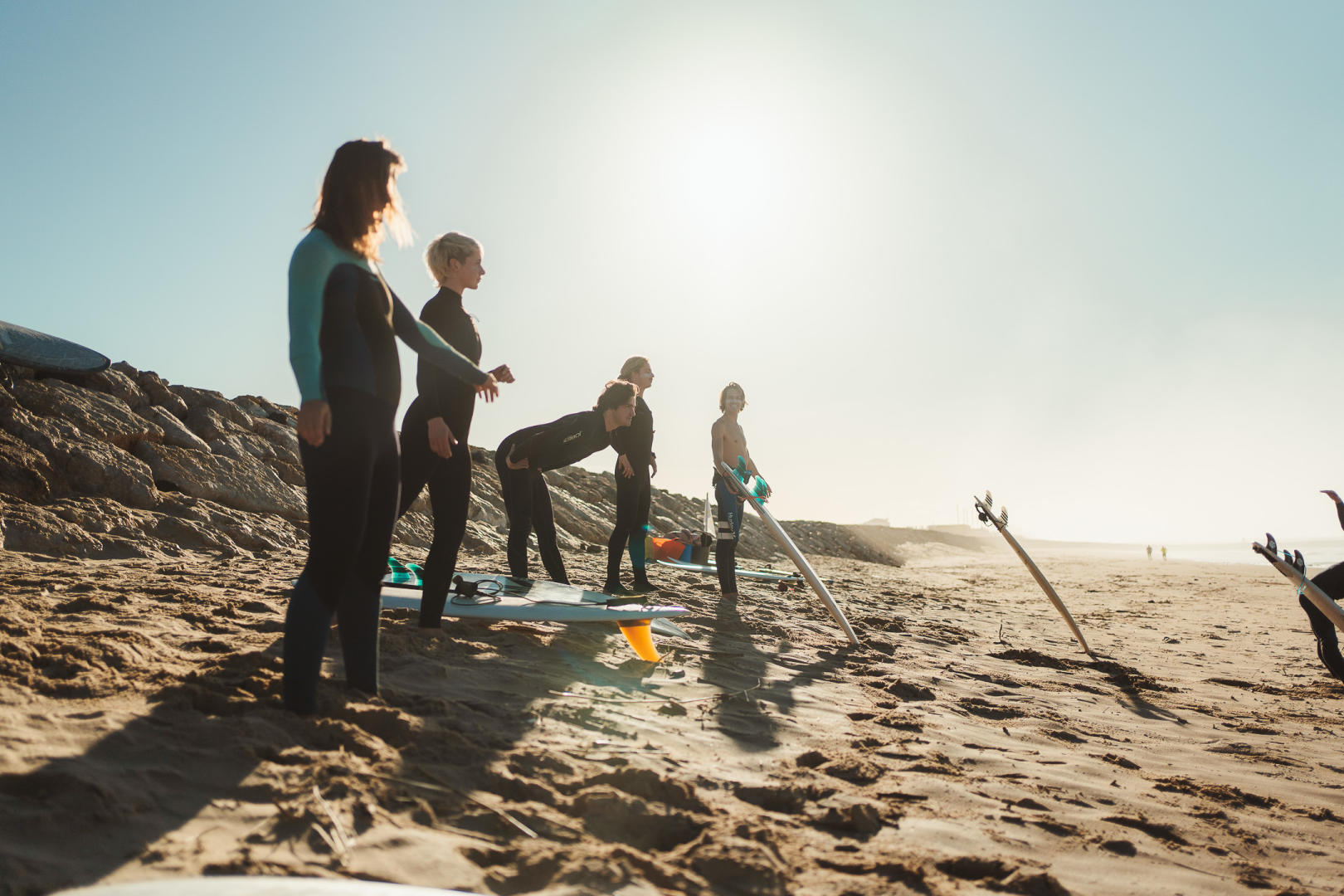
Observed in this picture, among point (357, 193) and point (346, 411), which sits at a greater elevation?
point (357, 193)

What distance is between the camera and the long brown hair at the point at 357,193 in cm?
229

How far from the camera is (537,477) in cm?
527

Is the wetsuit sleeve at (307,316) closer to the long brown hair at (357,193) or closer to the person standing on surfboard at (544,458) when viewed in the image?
the long brown hair at (357,193)

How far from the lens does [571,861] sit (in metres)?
1.52

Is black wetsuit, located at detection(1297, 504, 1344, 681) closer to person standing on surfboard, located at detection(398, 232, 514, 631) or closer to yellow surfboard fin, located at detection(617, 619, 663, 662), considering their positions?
yellow surfboard fin, located at detection(617, 619, 663, 662)

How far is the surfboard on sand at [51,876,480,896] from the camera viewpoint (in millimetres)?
1174

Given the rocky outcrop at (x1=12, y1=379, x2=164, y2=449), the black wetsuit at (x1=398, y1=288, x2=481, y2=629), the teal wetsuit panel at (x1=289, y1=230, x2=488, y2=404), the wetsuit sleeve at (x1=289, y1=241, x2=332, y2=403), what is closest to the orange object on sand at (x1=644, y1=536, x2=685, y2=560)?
the rocky outcrop at (x1=12, y1=379, x2=164, y2=449)

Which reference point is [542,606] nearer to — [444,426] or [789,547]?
[444,426]

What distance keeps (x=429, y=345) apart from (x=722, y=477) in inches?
153

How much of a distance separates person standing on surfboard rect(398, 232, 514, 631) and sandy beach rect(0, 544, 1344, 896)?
1.32 ft

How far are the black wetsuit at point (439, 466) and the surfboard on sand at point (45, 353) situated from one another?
20.2 feet

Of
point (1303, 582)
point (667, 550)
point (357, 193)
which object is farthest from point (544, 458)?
point (667, 550)

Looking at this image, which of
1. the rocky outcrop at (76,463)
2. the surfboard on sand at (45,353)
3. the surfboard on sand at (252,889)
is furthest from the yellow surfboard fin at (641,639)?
the surfboard on sand at (45,353)

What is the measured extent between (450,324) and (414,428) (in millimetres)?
606
